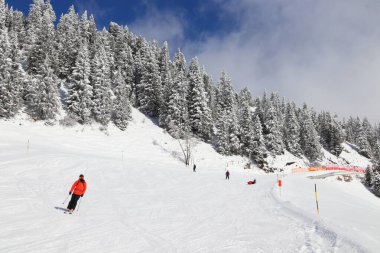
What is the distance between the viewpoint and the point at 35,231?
9.81m

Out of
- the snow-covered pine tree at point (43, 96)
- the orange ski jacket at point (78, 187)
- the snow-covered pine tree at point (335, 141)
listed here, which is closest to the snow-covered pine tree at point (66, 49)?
the snow-covered pine tree at point (43, 96)

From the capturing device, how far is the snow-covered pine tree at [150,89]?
67.6 metres

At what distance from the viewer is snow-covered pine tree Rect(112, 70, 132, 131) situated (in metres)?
57.4

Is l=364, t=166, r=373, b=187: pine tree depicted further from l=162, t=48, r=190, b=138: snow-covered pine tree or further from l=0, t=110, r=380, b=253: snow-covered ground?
l=0, t=110, r=380, b=253: snow-covered ground

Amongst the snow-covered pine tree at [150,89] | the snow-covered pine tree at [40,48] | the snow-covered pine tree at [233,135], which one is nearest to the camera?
the snow-covered pine tree at [40,48]

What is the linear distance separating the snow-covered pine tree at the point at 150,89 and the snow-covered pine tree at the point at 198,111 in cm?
782

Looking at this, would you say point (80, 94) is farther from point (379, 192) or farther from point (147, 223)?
point (379, 192)

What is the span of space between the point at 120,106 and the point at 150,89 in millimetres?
11733

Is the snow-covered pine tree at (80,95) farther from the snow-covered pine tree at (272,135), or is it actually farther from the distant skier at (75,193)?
the snow-covered pine tree at (272,135)

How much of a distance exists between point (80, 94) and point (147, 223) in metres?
44.4

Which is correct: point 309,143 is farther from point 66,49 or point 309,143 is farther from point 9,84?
point 9,84

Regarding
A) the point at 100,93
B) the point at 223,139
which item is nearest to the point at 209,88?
the point at 223,139

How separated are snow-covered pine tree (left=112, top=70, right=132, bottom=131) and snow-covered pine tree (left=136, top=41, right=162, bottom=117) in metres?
7.16

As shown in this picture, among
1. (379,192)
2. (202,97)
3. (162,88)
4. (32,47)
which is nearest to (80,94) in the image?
(32,47)
